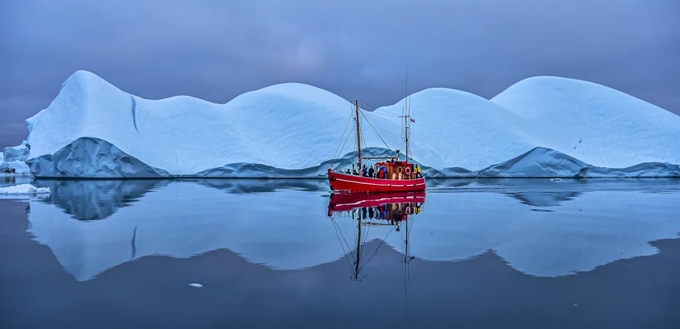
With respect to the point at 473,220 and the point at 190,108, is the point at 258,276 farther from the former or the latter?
the point at 190,108

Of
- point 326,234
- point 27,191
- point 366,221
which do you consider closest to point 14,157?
point 27,191

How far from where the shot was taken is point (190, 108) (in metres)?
46.4

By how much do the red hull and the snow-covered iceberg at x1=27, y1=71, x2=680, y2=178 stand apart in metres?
16.4

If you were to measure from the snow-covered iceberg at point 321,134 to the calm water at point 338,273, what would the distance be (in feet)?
95.8

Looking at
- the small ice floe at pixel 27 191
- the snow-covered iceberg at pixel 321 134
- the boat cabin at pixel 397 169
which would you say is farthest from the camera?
the snow-covered iceberg at pixel 321 134

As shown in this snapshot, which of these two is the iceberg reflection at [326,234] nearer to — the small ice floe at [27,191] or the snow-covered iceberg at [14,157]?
the small ice floe at [27,191]

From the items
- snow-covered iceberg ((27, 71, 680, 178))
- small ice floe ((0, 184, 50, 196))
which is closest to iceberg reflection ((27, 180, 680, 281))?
small ice floe ((0, 184, 50, 196))

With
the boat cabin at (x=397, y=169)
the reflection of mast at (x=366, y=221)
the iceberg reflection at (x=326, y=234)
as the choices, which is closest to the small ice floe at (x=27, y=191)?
the iceberg reflection at (x=326, y=234)

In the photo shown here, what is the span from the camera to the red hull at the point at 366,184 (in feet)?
71.7

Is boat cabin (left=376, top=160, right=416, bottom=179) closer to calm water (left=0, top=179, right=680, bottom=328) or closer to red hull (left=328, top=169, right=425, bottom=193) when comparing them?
red hull (left=328, top=169, right=425, bottom=193)

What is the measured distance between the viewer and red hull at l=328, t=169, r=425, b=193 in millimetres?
21859

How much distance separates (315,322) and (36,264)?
4.75 m

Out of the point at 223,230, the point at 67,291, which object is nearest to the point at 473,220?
the point at 223,230

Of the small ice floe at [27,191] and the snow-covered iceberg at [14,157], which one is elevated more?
the snow-covered iceberg at [14,157]
